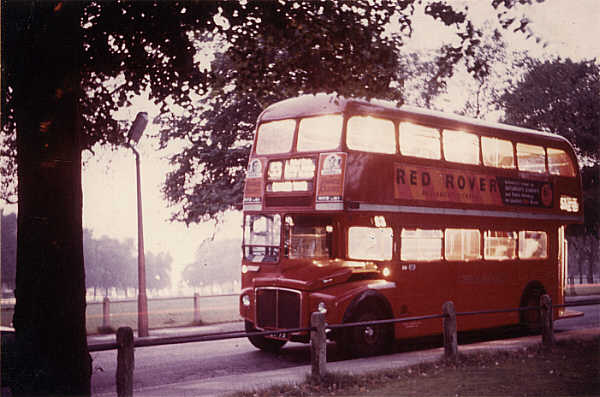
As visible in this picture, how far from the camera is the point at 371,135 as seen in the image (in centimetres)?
1430

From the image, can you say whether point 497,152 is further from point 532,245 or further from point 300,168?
point 300,168

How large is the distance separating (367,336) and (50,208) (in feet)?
26.3

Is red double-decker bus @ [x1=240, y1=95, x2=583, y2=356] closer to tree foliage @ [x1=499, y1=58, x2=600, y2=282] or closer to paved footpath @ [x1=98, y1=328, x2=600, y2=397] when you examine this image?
paved footpath @ [x1=98, y1=328, x2=600, y2=397]

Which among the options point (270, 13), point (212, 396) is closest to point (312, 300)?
point (212, 396)

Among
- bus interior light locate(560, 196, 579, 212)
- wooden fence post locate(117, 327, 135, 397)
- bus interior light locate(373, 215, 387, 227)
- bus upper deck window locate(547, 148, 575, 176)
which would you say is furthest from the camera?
bus interior light locate(560, 196, 579, 212)

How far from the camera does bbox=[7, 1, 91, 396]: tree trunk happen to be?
7391 mm

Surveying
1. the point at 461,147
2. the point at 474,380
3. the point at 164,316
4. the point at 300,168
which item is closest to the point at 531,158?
the point at 461,147

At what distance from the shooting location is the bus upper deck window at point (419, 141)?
48.8 ft

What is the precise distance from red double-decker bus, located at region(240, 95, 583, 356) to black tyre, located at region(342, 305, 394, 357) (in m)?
0.03

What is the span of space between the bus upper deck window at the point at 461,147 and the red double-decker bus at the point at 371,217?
24 millimetres

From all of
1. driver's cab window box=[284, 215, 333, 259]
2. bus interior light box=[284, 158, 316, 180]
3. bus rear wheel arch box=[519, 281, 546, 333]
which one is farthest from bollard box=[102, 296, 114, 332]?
bus rear wheel arch box=[519, 281, 546, 333]

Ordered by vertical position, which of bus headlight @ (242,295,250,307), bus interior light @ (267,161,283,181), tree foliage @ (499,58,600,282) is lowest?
bus headlight @ (242,295,250,307)

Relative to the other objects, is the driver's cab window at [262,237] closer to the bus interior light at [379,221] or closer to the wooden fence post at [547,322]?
the bus interior light at [379,221]

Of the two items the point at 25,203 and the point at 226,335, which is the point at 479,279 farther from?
the point at 25,203
